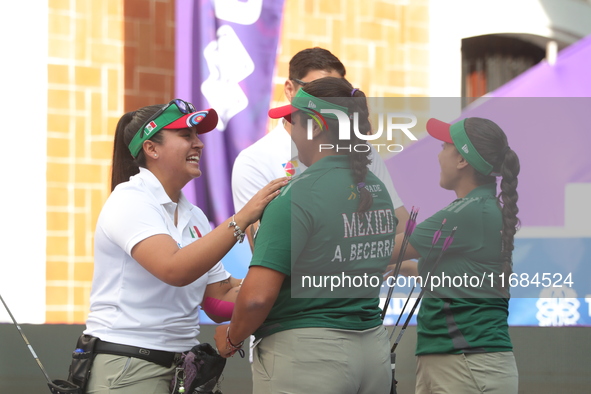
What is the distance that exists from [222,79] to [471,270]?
3101 mm

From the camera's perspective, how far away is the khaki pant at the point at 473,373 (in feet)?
10.1

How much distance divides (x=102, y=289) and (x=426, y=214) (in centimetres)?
141

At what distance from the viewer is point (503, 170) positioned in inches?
127

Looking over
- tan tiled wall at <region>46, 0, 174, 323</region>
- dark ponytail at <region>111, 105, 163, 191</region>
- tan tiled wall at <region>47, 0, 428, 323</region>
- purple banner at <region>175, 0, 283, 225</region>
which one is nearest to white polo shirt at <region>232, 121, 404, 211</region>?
dark ponytail at <region>111, 105, 163, 191</region>

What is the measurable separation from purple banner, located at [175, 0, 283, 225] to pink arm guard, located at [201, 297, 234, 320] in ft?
9.04

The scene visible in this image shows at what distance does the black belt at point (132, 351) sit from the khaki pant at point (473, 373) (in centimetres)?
115

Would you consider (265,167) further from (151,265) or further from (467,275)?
(151,265)

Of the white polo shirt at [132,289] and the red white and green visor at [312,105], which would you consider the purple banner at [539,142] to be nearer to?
the red white and green visor at [312,105]

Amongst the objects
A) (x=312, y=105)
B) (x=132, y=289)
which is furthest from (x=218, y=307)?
(x=312, y=105)

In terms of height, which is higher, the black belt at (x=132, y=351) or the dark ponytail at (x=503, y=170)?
the dark ponytail at (x=503, y=170)

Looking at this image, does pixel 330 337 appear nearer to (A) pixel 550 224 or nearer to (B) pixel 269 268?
(B) pixel 269 268

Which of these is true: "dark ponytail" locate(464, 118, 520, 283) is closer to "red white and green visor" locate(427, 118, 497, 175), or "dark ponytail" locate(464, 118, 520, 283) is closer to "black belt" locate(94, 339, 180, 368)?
"red white and green visor" locate(427, 118, 497, 175)

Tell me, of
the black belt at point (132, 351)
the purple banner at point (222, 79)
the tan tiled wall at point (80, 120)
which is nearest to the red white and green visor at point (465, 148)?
the black belt at point (132, 351)

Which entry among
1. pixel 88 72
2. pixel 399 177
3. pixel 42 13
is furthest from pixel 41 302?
pixel 399 177
